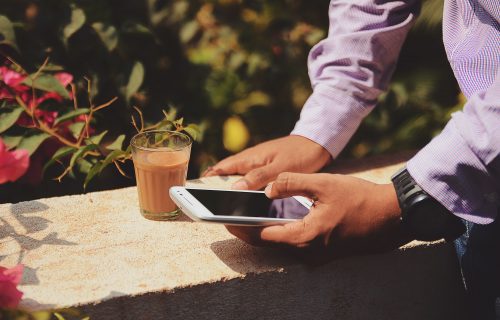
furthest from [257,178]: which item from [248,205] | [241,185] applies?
[248,205]

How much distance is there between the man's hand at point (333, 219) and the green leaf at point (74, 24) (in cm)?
94

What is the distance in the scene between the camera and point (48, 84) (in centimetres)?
215

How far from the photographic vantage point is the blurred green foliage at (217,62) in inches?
90.7

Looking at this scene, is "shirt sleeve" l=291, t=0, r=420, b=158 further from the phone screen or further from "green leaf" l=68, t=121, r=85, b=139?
"green leaf" l=68, t=121, r=85, b=139

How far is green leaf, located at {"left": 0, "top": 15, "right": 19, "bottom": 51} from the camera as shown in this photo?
214cm

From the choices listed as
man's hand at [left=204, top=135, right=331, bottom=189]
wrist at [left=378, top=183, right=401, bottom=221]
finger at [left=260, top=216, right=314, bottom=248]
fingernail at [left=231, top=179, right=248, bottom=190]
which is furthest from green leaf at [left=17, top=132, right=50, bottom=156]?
wrist at [left=378, top=183, right=401, bottom=221]

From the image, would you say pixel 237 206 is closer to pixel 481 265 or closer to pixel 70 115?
pixel 481 265

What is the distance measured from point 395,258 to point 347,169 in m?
0.51

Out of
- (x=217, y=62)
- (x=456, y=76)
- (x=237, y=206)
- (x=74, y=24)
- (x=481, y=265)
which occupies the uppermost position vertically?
(x=456, y=76)

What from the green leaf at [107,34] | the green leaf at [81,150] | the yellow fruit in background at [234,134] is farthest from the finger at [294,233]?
the yellow fruit in background at [234,134]

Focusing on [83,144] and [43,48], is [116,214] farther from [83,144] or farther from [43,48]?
[43,48]

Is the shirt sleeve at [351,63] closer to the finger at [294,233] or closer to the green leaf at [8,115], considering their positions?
the finger at [294,233]

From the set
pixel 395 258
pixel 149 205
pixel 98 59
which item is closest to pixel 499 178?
pixel 395 258

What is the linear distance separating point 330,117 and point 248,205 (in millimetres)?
511
